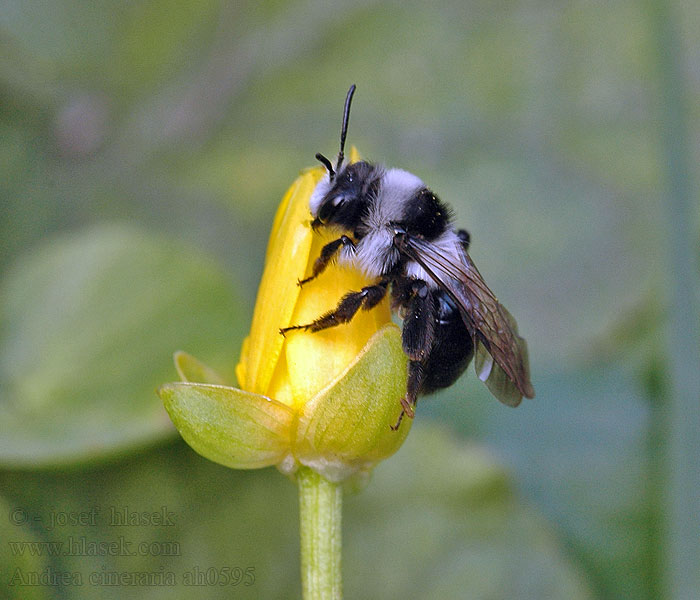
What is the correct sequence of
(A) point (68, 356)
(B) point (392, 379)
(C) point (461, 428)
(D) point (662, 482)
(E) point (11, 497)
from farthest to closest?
1. (C) point (461, 428)
2. (D) point (662, 482)
3. (A) point (68, 356)
4. (E) point (11, 497)
5. (B) point (392, 379)

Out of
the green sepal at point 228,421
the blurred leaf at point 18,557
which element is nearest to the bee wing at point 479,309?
the green sepal at point 228,421

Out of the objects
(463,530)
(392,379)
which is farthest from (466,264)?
(463,530)

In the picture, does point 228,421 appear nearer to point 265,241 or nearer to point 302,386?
point 302,386

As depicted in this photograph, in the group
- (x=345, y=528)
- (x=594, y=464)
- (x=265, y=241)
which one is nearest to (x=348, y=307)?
(x=345, y=528)

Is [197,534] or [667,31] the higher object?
[667,31]

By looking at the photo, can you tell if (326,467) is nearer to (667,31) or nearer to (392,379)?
(392,379)

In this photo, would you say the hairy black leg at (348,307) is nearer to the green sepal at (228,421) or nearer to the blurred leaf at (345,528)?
the green sepal at (228,421)

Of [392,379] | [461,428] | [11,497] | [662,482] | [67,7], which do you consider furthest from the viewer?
[67,7]
